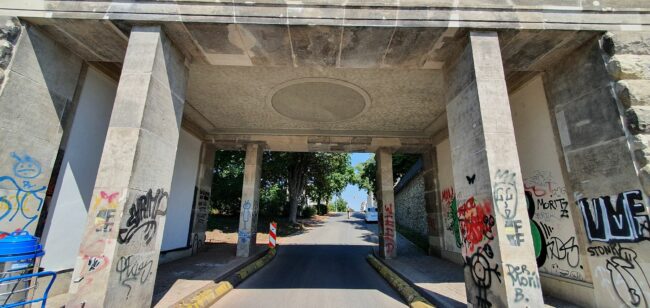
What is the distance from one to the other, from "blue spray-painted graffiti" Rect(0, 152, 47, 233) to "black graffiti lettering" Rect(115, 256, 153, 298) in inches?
80.9

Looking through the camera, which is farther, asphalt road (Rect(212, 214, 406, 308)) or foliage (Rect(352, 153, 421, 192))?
foliage (Rect(352, 153, 421, 192))

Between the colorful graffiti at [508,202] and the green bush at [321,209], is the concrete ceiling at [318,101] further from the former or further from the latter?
the green bush at [321,209]

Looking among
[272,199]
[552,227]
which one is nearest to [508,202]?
[552,227]

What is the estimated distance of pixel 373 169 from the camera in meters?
32.0

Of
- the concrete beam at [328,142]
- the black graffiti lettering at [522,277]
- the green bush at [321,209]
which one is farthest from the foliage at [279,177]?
the black graffiti lettering at [522,277]

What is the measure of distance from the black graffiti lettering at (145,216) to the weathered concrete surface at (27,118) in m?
2.01

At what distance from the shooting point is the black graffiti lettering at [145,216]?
13.1 feet

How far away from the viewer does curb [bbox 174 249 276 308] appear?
4727 millimetres

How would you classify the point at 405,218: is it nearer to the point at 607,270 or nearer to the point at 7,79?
the point at 607,270

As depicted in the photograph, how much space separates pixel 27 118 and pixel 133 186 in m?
2.38

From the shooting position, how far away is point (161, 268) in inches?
305

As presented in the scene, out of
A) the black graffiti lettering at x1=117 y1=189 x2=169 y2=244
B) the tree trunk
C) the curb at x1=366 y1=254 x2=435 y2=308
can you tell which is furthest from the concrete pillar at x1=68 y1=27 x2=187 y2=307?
the tree trunk

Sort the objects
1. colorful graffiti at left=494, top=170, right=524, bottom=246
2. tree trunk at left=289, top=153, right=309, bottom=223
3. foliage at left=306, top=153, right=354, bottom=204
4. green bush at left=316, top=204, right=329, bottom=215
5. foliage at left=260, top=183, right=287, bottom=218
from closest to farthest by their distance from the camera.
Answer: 1. colorful graffiti at left=494, top=170, right=524, bottom=246
2. tree trunk at left=289, top=153, right=309, bottom=223
3. foliage at left=306, top=153, right=354, bottom=204
4. foliage at left=260, top=183, right=287, bottom=218
5. green bush at left=316, top=204, right=329, bottom=215

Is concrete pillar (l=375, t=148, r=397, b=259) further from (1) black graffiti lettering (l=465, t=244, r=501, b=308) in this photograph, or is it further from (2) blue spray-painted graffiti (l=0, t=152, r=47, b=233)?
(2) blue spray-painted graffiti (l=0, t=152, r=47, b=233)
